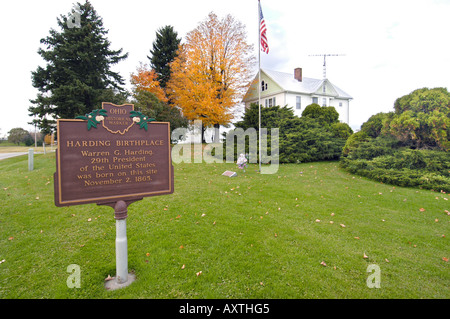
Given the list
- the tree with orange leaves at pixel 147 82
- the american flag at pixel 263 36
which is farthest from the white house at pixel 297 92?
the american flag at pixel 263 36

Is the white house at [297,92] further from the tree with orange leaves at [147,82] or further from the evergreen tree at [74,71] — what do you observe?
the evergreen tree at [74,71]

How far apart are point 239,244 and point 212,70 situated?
18687mm

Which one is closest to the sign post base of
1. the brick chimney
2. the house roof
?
the house roof

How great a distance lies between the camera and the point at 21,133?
5381 centimetres

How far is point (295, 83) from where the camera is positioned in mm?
27734

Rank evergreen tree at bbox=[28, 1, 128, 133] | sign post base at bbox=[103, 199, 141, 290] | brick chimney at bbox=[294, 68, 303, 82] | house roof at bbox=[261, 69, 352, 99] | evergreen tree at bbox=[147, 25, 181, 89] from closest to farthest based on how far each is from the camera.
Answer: sign post base at bbox=[103, 199, 141, 290], evergreen tree at bbox=[28, 1, 128, 133], house roof at bbox=[261, 69, 352, 99], evergreen tree at bbox=[147, 25, 181, 89], brick chimney at bbox=[294, 68, 303, 82]

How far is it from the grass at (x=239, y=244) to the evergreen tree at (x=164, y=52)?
22762mm

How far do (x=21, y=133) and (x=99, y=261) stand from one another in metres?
69.2

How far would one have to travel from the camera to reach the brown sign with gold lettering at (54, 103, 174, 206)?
2.92 meters

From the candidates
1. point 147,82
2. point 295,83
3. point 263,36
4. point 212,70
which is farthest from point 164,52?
point 263,36

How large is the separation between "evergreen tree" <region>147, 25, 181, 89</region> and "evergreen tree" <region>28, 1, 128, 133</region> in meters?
8.47

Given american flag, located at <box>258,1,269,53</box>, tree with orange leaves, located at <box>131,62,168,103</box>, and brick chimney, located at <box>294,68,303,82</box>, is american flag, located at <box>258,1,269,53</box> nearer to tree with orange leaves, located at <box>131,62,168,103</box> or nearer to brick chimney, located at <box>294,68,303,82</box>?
tree with orange leaves, located at <box>131,62,168,103</box>

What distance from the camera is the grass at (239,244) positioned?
327 cm
